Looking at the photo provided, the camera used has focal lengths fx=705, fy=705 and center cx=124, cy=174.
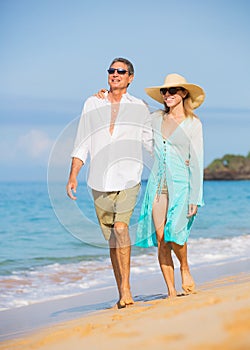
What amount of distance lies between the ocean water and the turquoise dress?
4.5 inches

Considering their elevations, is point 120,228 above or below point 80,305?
above

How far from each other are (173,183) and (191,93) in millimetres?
701

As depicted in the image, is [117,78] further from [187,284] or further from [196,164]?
[187,284]

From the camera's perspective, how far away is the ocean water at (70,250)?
527 centimetres

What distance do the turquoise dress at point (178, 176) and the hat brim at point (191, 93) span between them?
23 cm

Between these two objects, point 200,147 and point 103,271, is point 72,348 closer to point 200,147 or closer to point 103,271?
point 200,147

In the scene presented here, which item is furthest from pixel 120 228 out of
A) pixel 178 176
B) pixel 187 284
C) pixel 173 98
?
pixel 173 98

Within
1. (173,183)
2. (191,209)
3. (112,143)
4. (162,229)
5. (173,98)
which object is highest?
(173,98)

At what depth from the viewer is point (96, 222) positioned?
5.32 meters

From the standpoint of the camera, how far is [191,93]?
5145 millimetres

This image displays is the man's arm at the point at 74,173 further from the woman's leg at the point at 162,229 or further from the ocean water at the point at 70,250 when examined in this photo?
the woman's leg at the point at 162,229

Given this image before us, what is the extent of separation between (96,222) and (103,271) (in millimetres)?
3127

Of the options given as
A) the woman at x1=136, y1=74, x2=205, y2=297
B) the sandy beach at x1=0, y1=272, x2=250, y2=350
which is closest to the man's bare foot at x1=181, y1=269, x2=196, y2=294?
the woman at x1=136, y1=74, x2=205, y2=297

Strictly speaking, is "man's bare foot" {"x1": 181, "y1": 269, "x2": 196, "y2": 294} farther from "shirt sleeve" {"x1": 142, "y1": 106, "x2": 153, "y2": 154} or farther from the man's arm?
the man's arm
